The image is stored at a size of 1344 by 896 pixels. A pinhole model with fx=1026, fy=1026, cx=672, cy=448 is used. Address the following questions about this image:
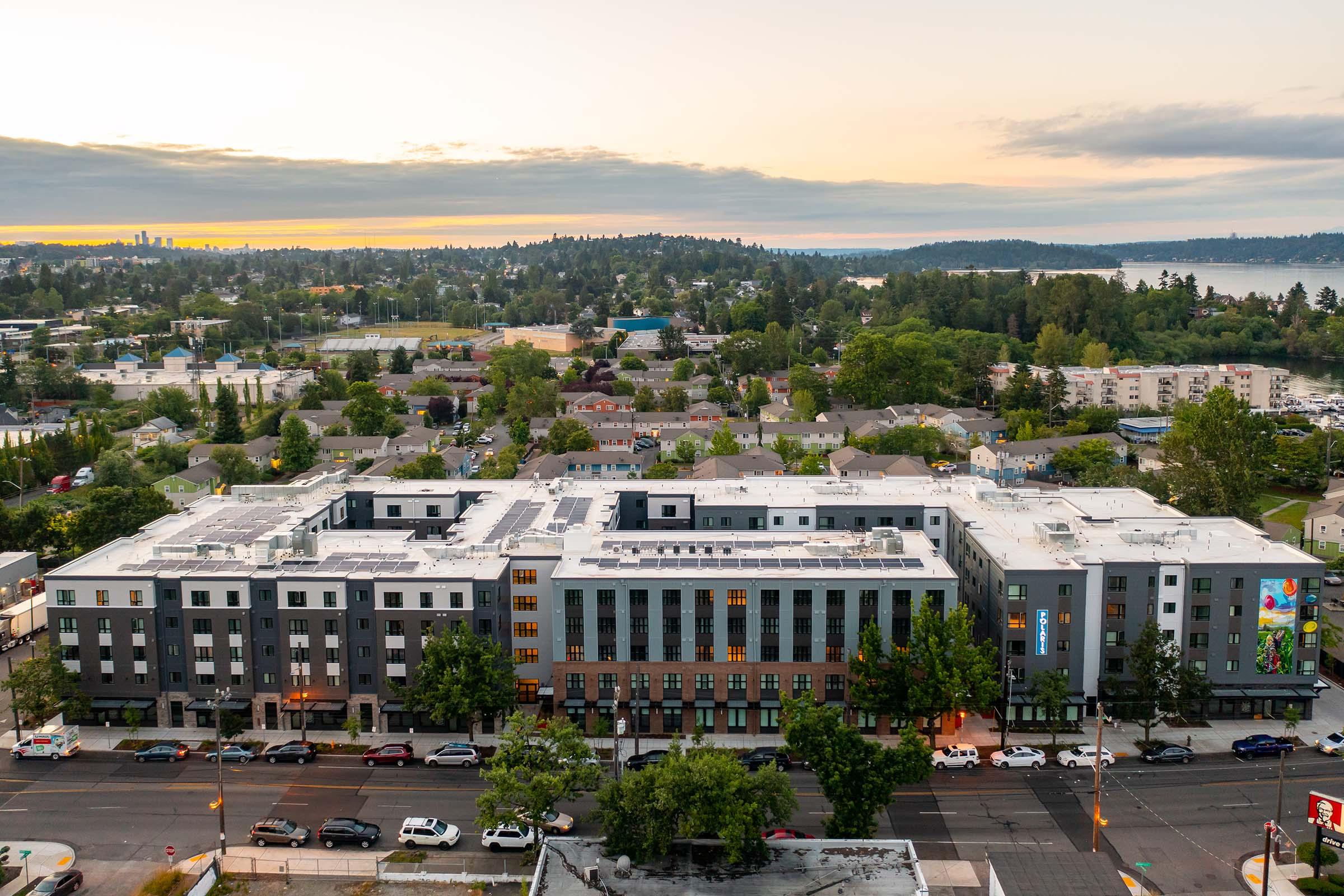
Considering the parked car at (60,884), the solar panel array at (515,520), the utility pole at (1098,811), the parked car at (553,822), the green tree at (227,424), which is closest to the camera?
the parked car at (60,884)

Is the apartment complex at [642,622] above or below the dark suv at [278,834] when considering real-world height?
above

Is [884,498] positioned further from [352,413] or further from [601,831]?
[352,413]

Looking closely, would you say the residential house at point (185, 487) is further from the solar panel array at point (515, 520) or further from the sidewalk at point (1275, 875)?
the sidewalk at point (1275, 875)

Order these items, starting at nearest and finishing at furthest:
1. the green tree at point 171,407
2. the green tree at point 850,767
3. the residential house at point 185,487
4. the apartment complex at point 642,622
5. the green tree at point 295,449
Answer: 1. the green tree at point 850,767
2. the apartment complex at point 642,622
3. the residential house at point 185,487
4. the green tree at point 295,449
5. the green tree at point 171,407

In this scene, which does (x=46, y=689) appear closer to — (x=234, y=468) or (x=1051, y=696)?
(x=1051, y=696)

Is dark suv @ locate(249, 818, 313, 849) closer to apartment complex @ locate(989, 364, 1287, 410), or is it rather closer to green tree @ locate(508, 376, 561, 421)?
green tree @ locate(508, 376, 561, 421)

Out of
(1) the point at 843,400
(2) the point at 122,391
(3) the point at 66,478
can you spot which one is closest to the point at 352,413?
(3) the point at 66,478

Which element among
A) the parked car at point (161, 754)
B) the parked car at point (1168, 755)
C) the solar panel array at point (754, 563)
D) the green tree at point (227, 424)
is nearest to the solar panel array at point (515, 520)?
the solar panel array at point (754, 563)
